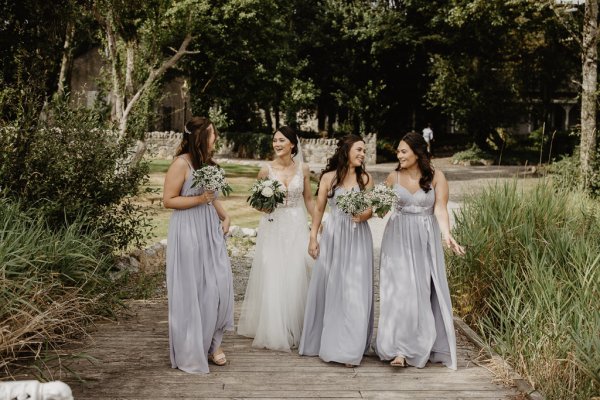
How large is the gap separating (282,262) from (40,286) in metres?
2.19

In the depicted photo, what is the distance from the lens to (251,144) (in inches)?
1412

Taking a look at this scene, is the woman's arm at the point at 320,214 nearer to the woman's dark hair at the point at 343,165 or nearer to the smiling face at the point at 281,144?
the woman's dark hair at the point at 343,165

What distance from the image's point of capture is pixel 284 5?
1344 inches

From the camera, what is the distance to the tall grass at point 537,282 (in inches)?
227

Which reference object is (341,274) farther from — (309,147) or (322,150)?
(309,147)

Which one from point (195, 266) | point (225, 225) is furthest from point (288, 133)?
point (195, 266)

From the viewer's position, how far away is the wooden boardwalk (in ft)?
17.8

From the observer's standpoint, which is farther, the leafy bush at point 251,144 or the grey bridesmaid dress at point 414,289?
the leafy bush at point 251,144

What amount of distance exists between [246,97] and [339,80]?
4.64 m

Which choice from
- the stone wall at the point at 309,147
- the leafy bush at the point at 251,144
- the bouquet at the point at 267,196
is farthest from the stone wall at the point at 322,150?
the bouquet at the point at 267,196

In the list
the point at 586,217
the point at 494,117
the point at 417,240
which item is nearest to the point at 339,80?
the point at 494,117

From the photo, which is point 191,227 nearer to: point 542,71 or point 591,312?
point 591,312

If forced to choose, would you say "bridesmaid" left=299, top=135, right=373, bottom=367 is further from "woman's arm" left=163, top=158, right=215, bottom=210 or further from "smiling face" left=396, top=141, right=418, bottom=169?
"woman's arm" left=163, top=158, right=215, bottom=210

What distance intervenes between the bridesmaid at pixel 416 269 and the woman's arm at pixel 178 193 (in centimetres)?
169
